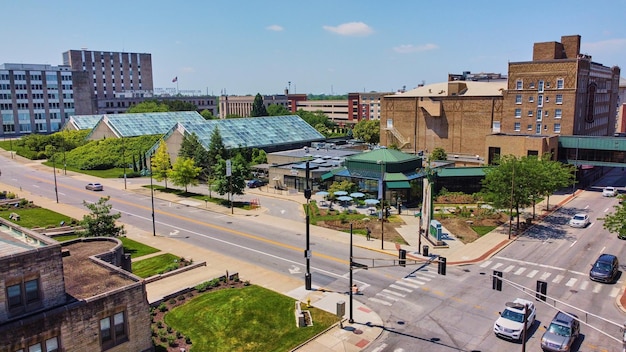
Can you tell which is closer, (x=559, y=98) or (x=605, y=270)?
(x=605, y=270)

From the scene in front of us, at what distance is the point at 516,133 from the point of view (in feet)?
263

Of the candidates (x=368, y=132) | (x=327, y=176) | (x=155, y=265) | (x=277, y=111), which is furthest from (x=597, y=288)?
(x=277, y=111)

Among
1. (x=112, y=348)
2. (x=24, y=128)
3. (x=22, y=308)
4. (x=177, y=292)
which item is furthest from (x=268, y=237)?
(x=24, y=128)

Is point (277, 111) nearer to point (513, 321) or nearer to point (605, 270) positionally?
point (605, 270)

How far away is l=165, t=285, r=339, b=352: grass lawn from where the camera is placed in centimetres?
2731

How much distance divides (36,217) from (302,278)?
3657 centimetres

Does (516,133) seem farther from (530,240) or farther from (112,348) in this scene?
(112,348)

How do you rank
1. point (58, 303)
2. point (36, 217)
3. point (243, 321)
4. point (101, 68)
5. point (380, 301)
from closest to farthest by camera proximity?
point (58, 303) < point (243, 321) < point (380, 301) < point (36, 217) < point (101, 68)

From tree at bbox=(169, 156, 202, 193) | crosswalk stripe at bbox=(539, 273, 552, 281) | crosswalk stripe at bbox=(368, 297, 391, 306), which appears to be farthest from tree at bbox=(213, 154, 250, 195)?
crosswalk stripe at bbox=(539, 273, 552, 281)

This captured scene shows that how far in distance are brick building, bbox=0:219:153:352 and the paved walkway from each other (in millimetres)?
8161

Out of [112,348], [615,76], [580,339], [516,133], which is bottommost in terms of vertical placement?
[580,339]

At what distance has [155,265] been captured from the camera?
39844 mm

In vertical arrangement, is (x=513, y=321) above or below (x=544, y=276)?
above

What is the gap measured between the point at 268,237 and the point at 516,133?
51.5 m
